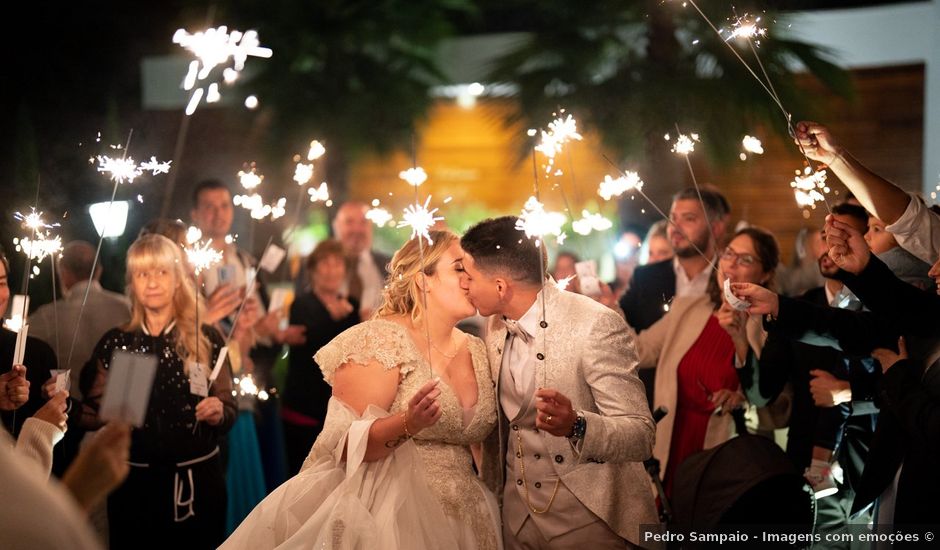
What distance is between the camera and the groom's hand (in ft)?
9.82

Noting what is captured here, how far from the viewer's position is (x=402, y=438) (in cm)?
326

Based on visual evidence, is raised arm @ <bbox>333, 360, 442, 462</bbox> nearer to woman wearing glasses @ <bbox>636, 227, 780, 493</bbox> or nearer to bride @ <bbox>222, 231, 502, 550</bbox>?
bride @ <bbox>222, 231, 502, 550</bbox>

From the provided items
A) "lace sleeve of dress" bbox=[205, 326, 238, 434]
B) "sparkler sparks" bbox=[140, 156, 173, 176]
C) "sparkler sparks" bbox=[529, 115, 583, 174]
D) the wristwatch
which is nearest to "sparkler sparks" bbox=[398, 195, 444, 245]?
"sparkler sparks" bbox=[529, 115, 583, 174]

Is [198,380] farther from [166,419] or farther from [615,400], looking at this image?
[615,400]

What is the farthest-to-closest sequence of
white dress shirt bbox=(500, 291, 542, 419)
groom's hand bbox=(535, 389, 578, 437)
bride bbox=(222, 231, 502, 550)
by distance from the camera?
1. white dress shirt bbox=(500, 291, 542, 419)
2. bride bbox=(222, 231, 502, 550)
3. groom's hand bbox=(535, 389, 578, 437)

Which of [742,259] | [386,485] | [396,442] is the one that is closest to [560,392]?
[396,442]

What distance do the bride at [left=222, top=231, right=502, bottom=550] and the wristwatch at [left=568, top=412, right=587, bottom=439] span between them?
413 mm

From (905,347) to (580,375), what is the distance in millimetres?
1109

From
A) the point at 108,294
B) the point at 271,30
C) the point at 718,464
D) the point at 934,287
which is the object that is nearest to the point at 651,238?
the point at 934,287

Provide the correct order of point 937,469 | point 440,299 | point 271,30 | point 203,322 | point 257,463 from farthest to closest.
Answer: point 271,30 → point 257,463 → point 203,322 → point 440,299 → point 937,469

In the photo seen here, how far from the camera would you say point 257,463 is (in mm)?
5625

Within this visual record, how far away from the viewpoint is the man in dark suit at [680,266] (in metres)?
5.07

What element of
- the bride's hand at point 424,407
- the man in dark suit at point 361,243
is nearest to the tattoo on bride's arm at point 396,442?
the bride's hand at point 424,407

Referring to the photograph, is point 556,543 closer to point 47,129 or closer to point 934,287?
point 934,287
